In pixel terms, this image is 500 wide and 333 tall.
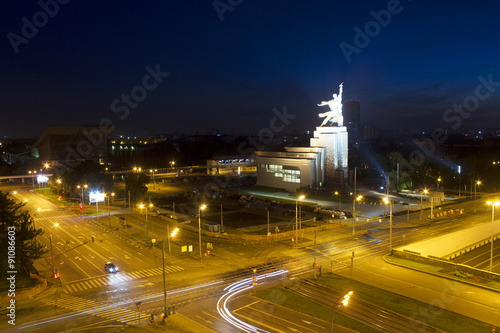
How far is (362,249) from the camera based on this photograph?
104ft

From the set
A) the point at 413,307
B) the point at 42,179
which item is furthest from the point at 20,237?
the point at 42,179

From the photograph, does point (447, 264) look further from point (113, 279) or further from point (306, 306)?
point (113, 279)

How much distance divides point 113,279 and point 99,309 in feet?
16.5

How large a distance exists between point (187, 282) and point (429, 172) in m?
58.4

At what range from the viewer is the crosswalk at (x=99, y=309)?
62.1 ft

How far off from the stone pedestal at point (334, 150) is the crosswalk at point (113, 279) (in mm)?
41201

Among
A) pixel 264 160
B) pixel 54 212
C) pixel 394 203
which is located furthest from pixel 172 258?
pixel 264 160

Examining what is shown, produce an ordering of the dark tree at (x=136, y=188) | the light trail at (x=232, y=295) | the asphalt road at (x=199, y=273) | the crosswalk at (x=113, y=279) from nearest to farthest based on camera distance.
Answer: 1. the light trail at (x=232, y=295)
2. the asphalt road at (x=199, y=273)
3. the crosswalk at (x=113, y=279)
4. the dark tree at (x=136, y=188)

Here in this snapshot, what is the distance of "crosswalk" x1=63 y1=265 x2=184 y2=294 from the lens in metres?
23.6

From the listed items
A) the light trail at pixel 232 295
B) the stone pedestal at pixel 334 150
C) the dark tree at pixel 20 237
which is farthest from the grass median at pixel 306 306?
the stone pedestal at pixel 334 150

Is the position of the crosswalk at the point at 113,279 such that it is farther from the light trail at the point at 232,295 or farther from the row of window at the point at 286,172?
the row of window at the point at 286,172

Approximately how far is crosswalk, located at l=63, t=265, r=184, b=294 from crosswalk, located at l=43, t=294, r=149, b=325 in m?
1.35

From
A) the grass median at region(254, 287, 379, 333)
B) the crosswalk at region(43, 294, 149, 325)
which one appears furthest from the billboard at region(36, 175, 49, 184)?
the grass median at region(254, 287, 379, 333)

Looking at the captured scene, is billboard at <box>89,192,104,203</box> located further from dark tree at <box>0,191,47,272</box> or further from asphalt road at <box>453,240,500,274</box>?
asphalt road at <box>453,240,500,274</box>
